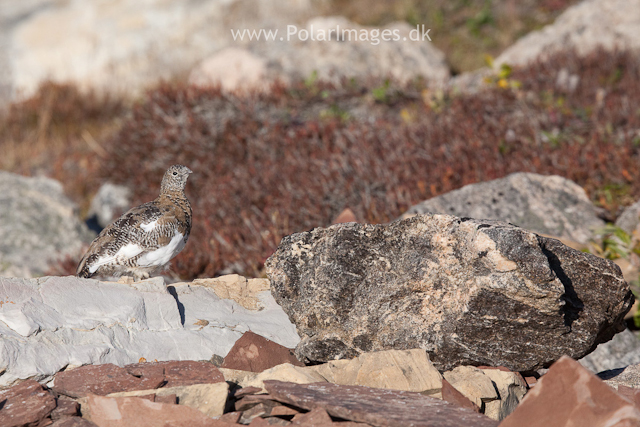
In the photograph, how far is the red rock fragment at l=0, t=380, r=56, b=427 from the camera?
2.30 meters

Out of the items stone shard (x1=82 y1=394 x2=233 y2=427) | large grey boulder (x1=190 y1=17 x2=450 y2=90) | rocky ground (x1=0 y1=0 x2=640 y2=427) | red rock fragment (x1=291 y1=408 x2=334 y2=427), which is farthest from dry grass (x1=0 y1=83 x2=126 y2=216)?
red rock fragment (x1=291 y1=408 x2=334 y2=427)

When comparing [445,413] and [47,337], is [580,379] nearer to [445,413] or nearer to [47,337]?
[445,413]

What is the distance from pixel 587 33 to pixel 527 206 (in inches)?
243

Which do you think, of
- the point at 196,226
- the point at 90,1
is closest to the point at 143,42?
the point at 90,1

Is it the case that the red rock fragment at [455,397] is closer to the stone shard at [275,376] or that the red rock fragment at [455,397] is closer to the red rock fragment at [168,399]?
the stone shard at [275,376]

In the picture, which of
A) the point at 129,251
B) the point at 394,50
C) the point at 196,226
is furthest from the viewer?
the point at 394,50

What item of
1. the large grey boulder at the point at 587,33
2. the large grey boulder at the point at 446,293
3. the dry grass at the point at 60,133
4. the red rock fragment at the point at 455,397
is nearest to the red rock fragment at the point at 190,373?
the large grey boulder at the point at 446,293

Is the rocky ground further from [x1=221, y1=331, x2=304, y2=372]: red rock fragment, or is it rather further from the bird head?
the bird head

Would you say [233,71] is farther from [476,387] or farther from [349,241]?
[476,387]

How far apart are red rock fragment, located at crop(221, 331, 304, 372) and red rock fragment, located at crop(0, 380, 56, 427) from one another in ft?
2.68

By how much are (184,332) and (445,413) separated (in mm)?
1471

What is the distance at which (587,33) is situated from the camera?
9.43m

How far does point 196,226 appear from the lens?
6.62m

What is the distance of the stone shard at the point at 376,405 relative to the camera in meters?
2.08
